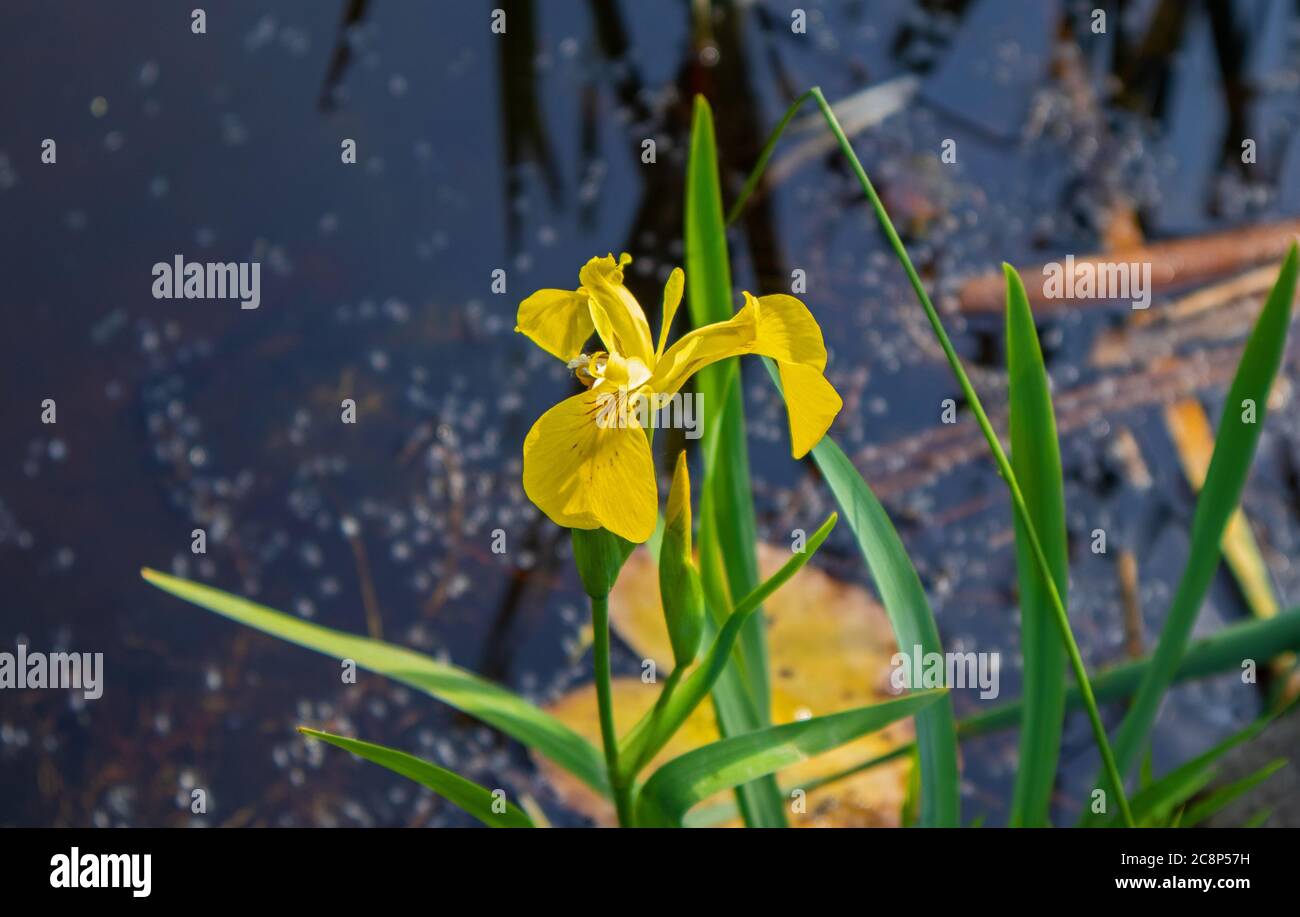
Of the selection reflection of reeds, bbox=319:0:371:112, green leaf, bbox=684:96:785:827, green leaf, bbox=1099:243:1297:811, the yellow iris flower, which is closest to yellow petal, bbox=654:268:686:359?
the yellow iris flower

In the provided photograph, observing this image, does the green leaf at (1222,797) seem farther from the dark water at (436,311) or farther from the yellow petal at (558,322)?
the yellow petal at (558,322)

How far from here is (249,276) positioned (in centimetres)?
69

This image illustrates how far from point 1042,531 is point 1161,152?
524 millimetres

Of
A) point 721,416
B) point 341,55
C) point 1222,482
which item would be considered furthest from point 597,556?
point 341,55

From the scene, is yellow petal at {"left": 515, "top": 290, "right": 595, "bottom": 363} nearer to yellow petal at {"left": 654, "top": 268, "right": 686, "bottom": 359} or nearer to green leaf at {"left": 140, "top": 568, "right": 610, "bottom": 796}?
yellow petal at {"left": 654, "top": 268, "right": 686, "bottom": 359}

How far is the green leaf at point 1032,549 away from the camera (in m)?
0.37

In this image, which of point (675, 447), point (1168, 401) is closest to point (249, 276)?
point (675, 447)

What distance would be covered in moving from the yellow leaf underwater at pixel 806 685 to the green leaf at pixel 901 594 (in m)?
0.18

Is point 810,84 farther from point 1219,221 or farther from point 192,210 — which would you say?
point 192,210

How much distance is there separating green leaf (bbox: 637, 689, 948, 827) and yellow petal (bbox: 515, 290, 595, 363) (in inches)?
6.1

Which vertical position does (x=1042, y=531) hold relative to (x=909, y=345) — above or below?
below

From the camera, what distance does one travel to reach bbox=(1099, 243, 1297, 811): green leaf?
1.21 feet

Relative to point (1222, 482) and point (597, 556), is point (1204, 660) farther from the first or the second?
point (597, 556)
